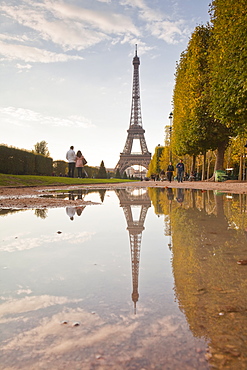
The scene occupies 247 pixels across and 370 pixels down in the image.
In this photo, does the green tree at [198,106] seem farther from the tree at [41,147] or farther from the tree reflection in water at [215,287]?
the tree at [41,147]

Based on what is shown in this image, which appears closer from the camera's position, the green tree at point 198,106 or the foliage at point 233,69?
the foliage at point 233,69

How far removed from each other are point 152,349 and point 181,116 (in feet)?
85.9

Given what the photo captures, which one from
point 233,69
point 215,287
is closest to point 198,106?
point 233,69

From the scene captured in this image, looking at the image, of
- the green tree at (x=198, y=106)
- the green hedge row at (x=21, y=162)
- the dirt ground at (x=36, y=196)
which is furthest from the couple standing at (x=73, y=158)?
the green tree at (x=198, y=106)

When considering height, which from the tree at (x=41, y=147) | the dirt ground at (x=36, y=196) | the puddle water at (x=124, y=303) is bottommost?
the dirt ground at (x=36, y=196)

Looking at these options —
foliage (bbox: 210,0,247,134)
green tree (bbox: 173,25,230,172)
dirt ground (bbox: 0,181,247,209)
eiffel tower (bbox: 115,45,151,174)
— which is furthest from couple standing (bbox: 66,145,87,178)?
eiffel tower (bbox: 115,45,151,174)

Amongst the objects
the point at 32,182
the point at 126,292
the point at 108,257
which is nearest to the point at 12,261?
the point at 108,257

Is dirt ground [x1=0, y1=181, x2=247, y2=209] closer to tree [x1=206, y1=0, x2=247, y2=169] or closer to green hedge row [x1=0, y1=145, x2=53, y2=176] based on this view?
tree [x1=206, y1=0, x2=247, y2=169]

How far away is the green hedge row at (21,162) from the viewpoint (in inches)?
925

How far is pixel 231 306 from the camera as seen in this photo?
1413 millimetres

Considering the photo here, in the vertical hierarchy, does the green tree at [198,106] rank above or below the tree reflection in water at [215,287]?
above

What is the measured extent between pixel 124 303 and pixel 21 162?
25.7m

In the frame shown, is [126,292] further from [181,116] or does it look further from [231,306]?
[181,116]

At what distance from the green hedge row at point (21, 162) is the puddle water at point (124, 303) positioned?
22308 millimetres
